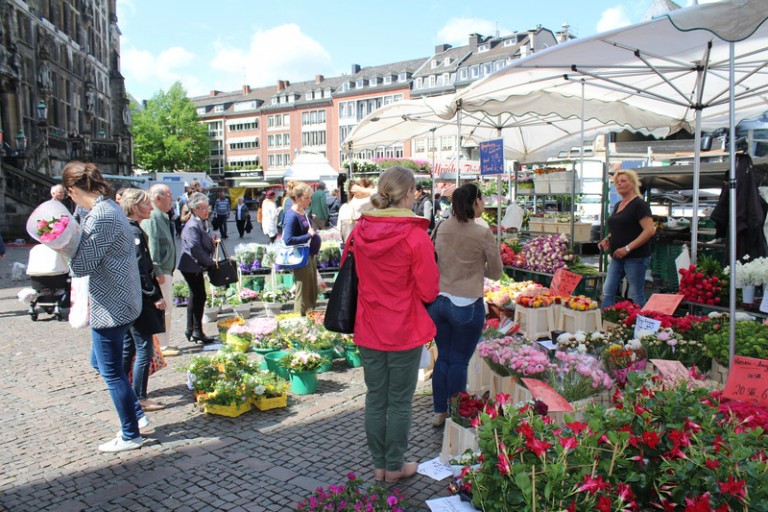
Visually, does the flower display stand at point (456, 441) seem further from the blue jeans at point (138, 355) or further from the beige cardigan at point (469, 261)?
the blue jeans at point (138, 355)

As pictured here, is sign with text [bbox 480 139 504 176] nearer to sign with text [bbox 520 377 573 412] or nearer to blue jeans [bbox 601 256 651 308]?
blue jeans [bbox 601 256 651 308]

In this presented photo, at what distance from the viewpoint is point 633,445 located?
101 inches

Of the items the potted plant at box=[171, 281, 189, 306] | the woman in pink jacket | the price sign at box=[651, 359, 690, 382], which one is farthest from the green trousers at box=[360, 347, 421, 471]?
the potted plant at box=[171, 281, 189, 306]

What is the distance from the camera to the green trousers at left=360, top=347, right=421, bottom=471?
11.0 ft

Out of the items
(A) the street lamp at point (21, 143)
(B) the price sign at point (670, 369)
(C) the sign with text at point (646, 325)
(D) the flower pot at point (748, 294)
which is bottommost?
(B) the price sign at point (670, 369)

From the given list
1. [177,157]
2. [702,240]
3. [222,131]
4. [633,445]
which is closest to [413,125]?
[702,240]

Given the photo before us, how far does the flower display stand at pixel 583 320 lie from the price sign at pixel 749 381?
2082mm

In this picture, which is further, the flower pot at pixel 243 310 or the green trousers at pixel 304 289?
the flower pot at pixel 243 310

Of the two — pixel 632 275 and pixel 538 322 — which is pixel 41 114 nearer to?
pixel 538 322

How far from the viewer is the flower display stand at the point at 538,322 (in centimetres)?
564

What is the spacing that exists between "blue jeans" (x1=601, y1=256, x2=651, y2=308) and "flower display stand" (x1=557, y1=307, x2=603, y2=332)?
78cm

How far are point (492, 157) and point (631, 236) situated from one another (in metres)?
2.62

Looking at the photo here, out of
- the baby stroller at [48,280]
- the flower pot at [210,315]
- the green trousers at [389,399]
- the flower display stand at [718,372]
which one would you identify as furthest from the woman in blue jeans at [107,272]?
the baby stroller at [48,280]

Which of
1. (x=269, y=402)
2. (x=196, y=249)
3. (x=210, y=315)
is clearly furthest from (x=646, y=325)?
(x=210, y=315)
